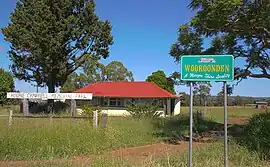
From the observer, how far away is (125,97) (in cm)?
4544

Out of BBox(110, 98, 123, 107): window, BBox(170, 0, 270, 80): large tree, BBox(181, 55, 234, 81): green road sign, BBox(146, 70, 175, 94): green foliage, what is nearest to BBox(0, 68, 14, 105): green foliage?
BBox(110, 98, 123, 107): window

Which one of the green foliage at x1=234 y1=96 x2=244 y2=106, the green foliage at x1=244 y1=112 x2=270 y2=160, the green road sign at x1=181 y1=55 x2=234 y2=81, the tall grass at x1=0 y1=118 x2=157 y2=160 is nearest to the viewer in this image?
the green road sign at x1=181 y1=55 x2=234 y2=81

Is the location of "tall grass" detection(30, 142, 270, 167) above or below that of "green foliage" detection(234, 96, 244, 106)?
below

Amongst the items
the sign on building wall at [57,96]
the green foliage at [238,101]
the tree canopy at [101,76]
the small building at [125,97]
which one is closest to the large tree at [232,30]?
the sign on building wall at [57,96]

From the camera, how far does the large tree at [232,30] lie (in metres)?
16.5

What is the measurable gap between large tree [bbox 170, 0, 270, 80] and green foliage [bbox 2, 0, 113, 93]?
23.7 metres

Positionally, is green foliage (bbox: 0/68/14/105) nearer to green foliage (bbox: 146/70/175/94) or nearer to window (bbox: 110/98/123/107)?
window (bbox: 110/98/123/107)

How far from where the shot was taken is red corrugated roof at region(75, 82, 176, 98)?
45.2 metres

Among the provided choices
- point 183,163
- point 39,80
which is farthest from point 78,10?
point 183,163

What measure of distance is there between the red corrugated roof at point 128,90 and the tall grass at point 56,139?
27149 millimetres

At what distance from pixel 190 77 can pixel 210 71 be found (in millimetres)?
407

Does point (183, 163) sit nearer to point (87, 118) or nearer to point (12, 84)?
point (87, 118)

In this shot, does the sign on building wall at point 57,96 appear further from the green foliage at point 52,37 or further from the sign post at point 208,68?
the sign post at point 208,68

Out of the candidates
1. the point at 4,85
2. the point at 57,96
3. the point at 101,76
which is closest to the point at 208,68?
the point at 57,96
